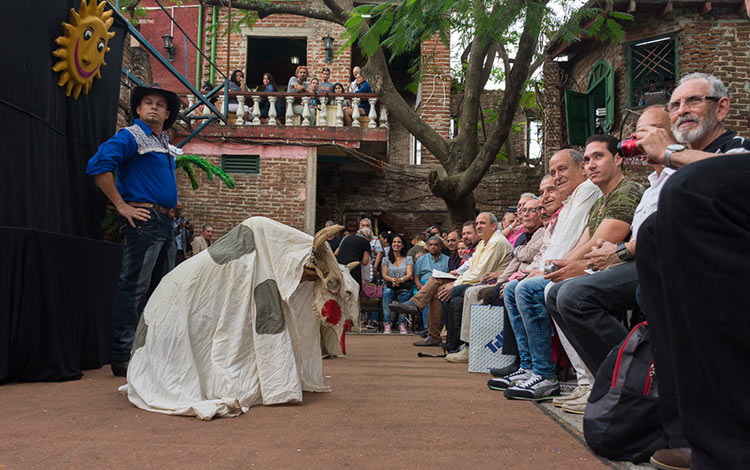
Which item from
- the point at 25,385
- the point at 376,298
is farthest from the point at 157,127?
the point at 376,298

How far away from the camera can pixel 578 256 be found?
378 cm

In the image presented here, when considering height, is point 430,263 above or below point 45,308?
below

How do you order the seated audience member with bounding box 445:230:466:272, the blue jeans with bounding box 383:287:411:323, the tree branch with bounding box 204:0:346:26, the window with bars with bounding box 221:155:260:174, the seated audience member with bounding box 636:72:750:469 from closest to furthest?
the seated audience member with bounding box 636:72:750:469 → the seated audience member with bounding box 445:230:466:272 → the tree branch with bounding box 204:0:346:26 → the blue jeans with bounding box 383:287:411:323 → the window with bars with bounding box 221:155:260:174

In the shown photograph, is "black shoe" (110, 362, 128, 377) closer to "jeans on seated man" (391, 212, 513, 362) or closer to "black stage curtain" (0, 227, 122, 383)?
"black stage curtain" (0, 227, 122, 383)

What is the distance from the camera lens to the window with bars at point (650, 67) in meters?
12.3

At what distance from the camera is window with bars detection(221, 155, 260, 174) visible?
13641 mm

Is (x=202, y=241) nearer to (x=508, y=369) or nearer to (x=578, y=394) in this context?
(x=508, y=369)

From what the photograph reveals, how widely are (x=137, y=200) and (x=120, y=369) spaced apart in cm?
124

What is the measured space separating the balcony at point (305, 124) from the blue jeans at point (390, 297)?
4.17 m

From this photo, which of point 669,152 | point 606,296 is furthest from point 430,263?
point 669,152

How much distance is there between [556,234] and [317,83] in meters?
10.5

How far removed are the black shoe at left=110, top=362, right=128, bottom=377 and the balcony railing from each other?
32.2ft

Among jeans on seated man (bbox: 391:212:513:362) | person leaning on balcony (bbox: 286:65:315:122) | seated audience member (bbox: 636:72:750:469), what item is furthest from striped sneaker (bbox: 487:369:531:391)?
person leaning on balcony (bbox: 286:65:315:122)

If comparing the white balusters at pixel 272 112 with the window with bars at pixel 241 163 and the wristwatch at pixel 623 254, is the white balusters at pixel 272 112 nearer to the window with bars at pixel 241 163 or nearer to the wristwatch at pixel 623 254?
the window with bars at pixel 241 163
